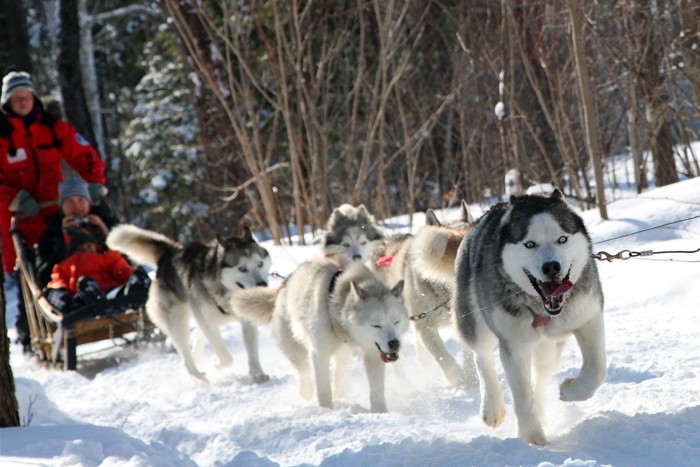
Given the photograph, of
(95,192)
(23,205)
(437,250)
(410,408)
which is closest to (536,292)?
(437,250)

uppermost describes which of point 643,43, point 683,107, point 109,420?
point 643,43

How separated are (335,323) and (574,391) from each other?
1.74m

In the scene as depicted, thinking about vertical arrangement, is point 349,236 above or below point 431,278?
above

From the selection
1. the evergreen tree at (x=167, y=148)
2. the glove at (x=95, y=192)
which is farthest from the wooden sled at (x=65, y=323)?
the evergreen tree at (x=167, y=148)

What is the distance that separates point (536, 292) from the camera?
3.19m

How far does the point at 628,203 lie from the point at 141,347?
4.22m

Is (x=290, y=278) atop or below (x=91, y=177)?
below

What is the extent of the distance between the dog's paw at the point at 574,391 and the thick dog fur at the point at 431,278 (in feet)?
3.02

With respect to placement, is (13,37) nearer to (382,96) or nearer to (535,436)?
(382,96)

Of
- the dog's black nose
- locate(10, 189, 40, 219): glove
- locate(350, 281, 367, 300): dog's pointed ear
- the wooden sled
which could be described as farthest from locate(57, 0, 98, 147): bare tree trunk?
the dog's black nose

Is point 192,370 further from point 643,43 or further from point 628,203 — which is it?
point 643,43

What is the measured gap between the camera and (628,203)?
688cm

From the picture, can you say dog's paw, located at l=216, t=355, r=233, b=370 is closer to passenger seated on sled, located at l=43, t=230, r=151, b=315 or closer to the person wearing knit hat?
passenger seated on sled, located at l=43, t=230, r=151, b=315

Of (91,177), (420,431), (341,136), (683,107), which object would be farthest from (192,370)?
(341,136)
